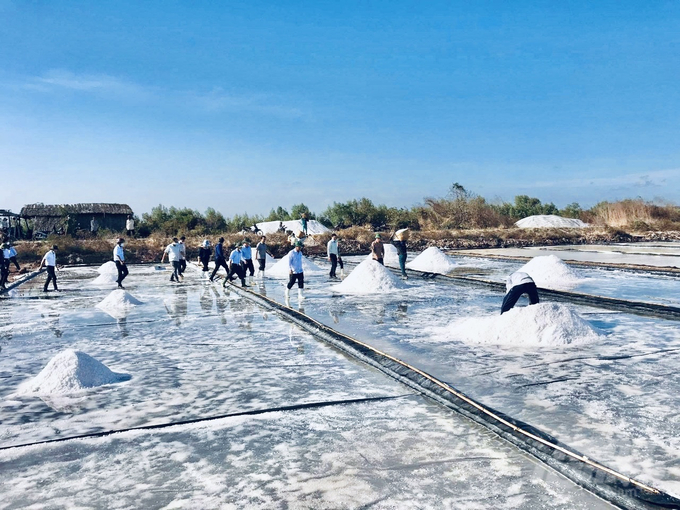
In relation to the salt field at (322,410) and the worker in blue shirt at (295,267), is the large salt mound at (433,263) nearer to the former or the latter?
the worker in blue shirt at (295,267)

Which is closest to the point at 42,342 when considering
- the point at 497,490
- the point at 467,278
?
the point at 497,490

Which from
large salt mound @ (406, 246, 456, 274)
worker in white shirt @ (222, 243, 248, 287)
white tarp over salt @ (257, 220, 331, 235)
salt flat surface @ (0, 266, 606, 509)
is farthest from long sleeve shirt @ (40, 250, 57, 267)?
white tarp over salt @ (257, 220, 331, 235)

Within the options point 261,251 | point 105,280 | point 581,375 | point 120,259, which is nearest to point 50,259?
point 120,259

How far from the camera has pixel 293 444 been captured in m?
4.09

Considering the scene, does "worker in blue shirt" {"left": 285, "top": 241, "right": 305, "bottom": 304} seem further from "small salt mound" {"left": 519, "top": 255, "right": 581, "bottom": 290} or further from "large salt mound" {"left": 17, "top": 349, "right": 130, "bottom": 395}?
"large salt mound" {"left": 17, "top": 349, "right": 130, "bottom": 395}

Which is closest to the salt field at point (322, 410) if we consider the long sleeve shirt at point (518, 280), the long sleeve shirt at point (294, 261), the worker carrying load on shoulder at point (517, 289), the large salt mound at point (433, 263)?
the worker carrying load on shoulder at point (517, 289)

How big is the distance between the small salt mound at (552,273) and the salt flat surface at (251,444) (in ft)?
27.0

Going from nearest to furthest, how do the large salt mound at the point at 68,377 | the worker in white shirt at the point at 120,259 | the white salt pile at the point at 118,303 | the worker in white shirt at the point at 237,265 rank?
the large salt mound at the point at 68,377 < the white salt pile at the point at 118,303 < the worker in white shirt at the point at 120,259 < the worker in white shirt at the point at 237,265

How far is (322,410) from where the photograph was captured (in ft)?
15.8

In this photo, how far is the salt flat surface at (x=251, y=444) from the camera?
3.34 m

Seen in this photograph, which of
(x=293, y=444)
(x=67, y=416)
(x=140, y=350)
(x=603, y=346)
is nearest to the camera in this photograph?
(x=293, y=444)

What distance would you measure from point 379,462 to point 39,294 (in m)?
12.9

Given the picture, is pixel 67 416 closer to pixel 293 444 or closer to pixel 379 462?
pixel 293 444

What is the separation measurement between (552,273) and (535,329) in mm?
7601
